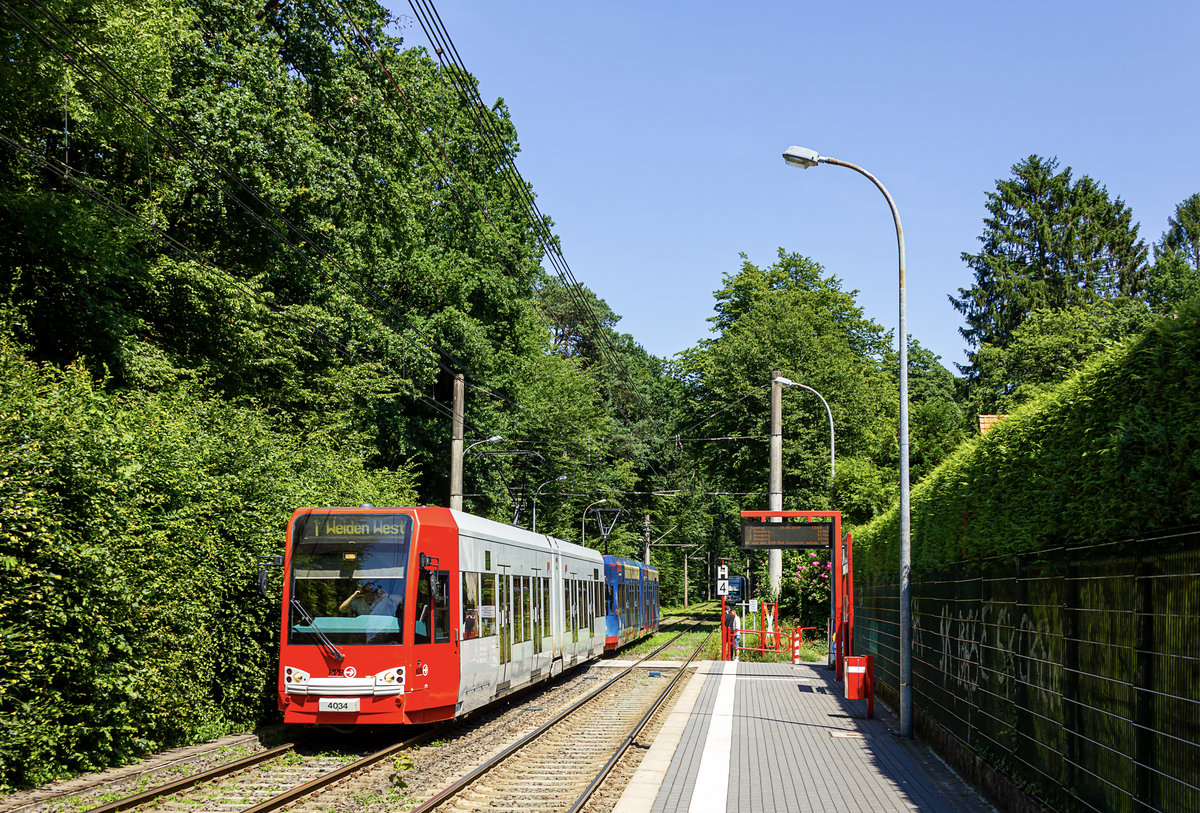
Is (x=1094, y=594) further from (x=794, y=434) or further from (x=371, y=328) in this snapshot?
(x=794, y=434)

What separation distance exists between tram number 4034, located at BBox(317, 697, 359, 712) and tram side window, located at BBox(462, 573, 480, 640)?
2.12 metres

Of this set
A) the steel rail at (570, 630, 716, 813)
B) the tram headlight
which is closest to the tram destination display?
the steel rail at (570, 630, 716, 813)

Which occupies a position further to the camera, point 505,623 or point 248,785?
point 505,623

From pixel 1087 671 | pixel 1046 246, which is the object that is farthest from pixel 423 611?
pixel 1046 246

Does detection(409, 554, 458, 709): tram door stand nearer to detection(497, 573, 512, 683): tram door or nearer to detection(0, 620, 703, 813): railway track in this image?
detection(0, 620, 703, 813): railway track

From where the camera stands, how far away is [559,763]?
13008 mm

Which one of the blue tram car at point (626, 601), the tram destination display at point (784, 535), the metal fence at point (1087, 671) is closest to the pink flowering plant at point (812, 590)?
the blue tram car at point (626, 601)

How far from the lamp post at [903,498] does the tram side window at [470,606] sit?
6.19 meters

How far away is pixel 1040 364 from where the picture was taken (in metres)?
50.4

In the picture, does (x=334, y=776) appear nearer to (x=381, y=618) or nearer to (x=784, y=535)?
(x=381, y=618)

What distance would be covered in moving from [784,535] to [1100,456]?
1983 centimetres

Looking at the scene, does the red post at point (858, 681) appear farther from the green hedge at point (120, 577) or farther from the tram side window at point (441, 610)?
the green hedge at point (120, 577)

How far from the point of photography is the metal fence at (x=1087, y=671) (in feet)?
20.4

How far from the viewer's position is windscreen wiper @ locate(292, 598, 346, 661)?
45.0 ft
